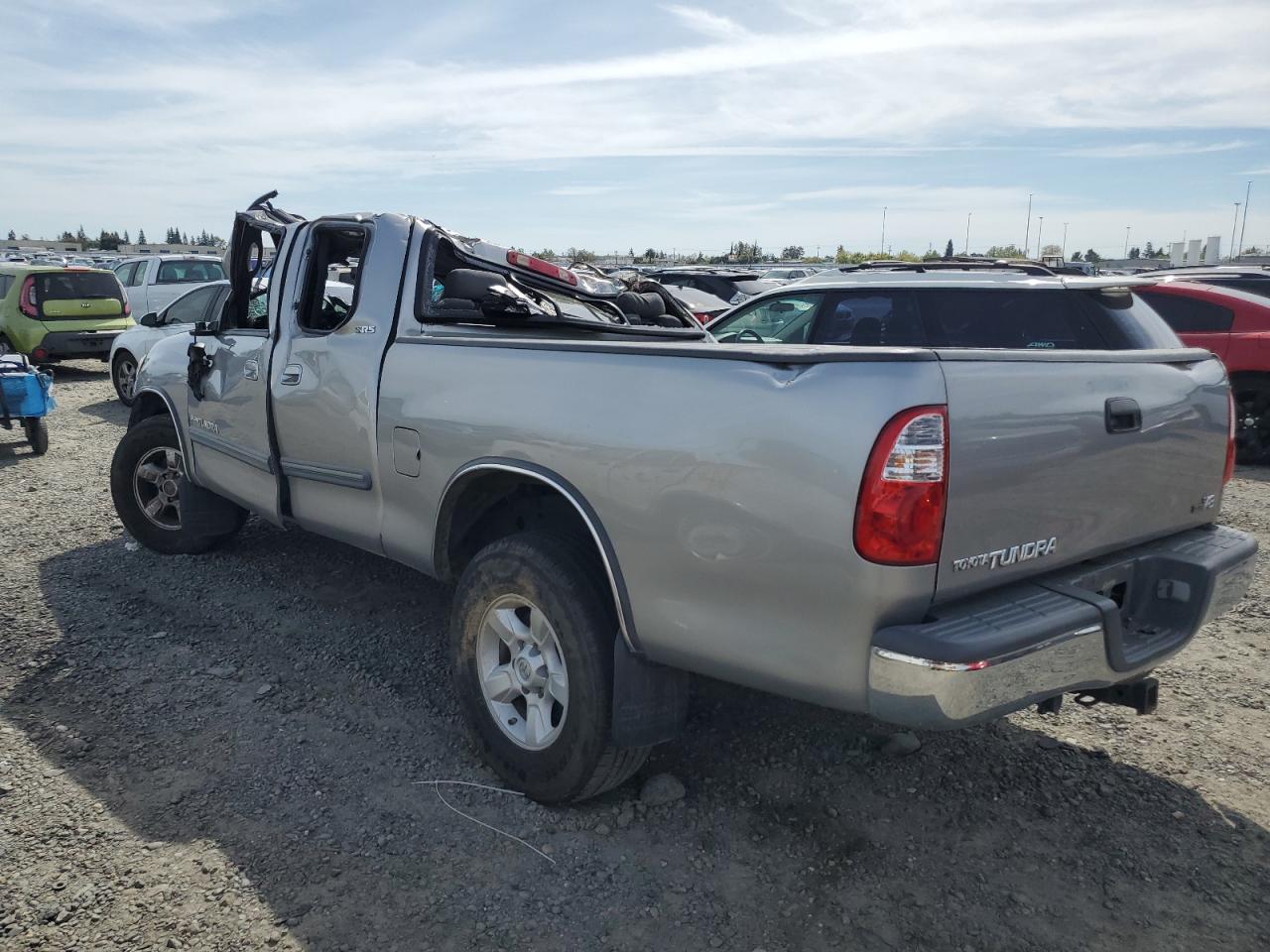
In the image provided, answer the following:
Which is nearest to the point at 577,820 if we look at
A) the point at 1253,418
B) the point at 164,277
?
the point at 1253,418

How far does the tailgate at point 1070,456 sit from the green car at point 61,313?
1478 centimetres

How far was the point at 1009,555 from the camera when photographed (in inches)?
103

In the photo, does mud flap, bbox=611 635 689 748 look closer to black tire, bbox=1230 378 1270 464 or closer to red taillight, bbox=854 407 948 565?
red taillight, bbox=854 407 948 565

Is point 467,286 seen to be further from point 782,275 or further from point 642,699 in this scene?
point 782,275

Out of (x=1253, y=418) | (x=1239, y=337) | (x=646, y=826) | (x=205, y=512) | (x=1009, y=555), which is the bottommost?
(x=646, y=826)

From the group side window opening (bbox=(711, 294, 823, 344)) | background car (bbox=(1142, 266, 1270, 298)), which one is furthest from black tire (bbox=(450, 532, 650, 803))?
background car (bbox=(1142, 266, 1270, 298))

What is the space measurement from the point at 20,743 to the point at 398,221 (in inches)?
101

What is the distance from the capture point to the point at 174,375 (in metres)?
5.48

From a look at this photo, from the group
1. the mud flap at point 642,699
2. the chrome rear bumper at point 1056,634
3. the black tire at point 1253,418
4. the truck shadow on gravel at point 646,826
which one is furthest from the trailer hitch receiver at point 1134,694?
the black tire at point 1253,418

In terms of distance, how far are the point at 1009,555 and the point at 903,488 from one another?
48 centimetres

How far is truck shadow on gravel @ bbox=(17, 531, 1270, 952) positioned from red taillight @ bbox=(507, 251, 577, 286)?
1.94 metres

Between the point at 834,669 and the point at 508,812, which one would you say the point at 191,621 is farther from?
the point at 834,669

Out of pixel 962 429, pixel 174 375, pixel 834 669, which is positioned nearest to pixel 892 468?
pixel 962 429

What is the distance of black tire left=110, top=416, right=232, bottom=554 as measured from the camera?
19.2 feet
